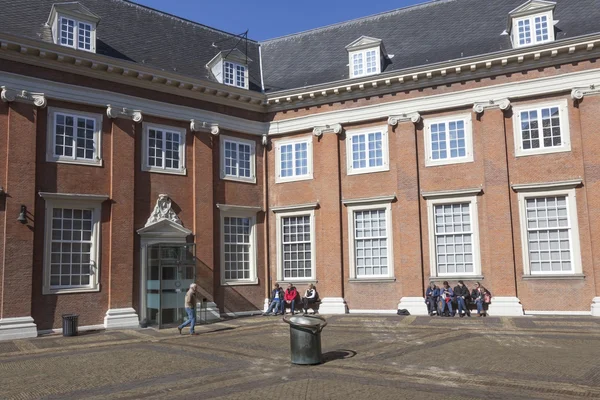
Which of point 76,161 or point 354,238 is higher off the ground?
point 76,161

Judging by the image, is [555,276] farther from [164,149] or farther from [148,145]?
[148,145]

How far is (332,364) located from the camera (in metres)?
11.5

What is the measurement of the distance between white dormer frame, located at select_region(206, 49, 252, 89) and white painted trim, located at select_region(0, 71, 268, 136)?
1.60 m

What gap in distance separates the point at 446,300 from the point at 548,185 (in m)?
5.42

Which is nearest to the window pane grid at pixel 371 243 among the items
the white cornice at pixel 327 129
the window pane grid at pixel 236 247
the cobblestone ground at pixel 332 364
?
the white cornice at pixel 327 129

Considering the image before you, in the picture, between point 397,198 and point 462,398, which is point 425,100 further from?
point 462,398

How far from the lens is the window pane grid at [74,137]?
18.6 metres

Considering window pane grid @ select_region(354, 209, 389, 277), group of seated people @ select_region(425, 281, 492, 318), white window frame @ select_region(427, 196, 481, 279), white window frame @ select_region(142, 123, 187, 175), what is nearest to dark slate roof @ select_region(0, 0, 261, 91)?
white window frame @ select_region(142, 123, 187, 175)

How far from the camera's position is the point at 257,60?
1086 inches

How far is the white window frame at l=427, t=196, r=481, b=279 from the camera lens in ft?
66.6

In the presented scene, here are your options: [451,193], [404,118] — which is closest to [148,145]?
[404,118]

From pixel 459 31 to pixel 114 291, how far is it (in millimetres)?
17026

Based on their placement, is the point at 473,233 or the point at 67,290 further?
the point at 473,233

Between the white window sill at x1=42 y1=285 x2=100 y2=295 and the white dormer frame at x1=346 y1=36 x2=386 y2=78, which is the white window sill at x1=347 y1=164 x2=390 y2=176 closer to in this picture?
the white dormer frame at x1=346 y1=36 x2=386 y2=78
